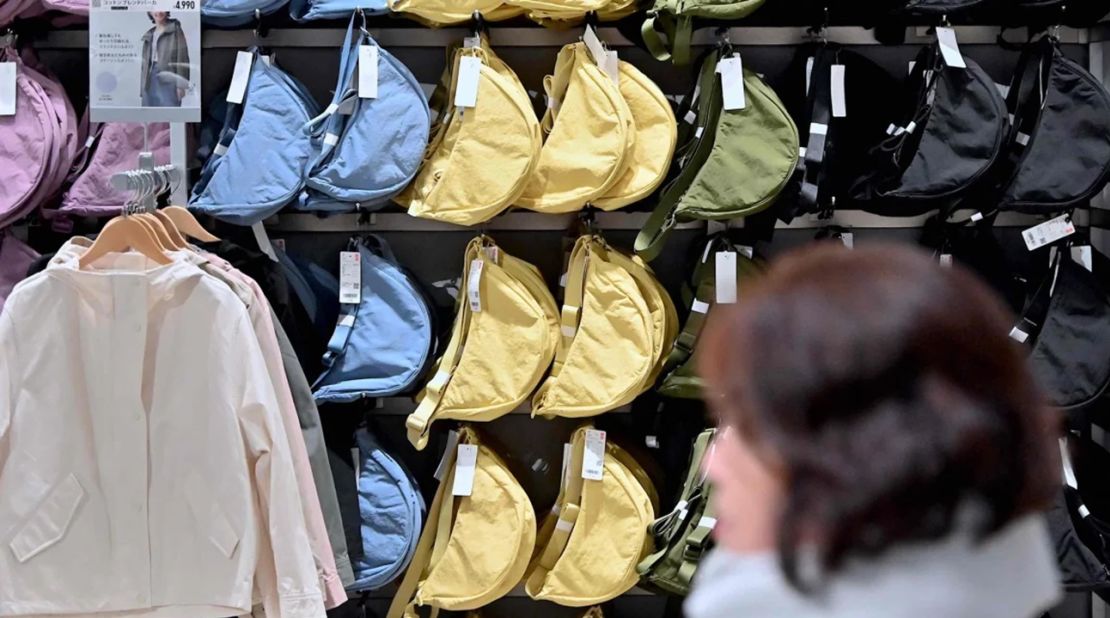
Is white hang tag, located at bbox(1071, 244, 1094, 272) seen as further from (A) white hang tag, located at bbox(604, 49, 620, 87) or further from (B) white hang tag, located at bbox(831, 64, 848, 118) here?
(A) white hang tag, located at bbox(604, 49, 620, 87)

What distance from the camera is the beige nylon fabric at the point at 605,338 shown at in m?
2.33

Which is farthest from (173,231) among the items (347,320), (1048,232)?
(1048,232)

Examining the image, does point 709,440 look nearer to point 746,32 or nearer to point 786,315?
point 746,32

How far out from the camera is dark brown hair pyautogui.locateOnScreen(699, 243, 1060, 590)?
1.91 feet

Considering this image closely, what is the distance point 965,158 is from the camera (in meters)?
Answer: 2.31

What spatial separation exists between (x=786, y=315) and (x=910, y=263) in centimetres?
8

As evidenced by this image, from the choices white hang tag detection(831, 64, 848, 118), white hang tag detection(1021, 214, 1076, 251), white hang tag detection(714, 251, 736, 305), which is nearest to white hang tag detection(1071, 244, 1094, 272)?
white hang tag detection(1021, 214, 1076, 251)

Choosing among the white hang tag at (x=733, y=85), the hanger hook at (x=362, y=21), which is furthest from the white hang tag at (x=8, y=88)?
the white hang tag at (x=733, y=85)

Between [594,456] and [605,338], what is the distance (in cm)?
27

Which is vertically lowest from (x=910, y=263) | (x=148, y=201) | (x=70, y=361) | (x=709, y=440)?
(x=709, y=440)

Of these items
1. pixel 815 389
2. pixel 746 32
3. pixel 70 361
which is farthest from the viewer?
pixel 746 32

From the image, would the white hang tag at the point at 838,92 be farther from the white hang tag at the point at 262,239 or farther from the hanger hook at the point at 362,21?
the white hang tag at the point at 262,239

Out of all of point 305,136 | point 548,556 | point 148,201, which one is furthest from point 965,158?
point 148,201

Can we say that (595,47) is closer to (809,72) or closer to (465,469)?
(809,72)
